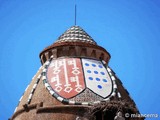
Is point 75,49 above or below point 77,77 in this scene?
above

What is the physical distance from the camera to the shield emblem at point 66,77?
17250 mm

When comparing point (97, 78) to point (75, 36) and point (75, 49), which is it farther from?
point (75, 36)

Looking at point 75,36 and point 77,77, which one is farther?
point 75,36

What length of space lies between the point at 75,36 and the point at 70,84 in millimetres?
Result: 3745

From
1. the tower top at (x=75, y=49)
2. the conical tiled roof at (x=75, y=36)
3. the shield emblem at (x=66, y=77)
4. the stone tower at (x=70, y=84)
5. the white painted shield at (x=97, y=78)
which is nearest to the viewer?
the stone tower at (x=70, y=84)

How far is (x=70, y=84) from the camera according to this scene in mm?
17438

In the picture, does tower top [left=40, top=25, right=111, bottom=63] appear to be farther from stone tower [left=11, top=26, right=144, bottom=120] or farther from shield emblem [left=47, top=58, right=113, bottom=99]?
shield emblem [left=47, top=58, right=113, bottom=99]

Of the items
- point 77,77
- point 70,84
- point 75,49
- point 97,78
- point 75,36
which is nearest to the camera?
point 70,84

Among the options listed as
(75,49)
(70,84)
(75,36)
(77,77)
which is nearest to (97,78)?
(77,77)

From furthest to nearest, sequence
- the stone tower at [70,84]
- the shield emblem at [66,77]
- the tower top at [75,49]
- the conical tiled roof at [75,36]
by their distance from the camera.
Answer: the conical tiled roof at [75,36] < the tower top at [75,49] < the shield emblem at [66,77] < the stone tower at [70,84]

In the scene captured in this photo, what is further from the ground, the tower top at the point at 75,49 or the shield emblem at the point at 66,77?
the tower top at the point at 75,49

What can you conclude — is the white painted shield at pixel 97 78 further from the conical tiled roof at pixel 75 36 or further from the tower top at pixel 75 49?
the conical tiled roof at pixel 75 36

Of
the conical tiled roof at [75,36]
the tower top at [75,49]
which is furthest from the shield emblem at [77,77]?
the conical tiled roof at [75,36]

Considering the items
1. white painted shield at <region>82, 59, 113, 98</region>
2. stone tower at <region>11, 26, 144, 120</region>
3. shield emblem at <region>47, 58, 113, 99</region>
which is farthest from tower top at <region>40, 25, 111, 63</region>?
white painted shield at <region>82, 59, 113, 98</region>
